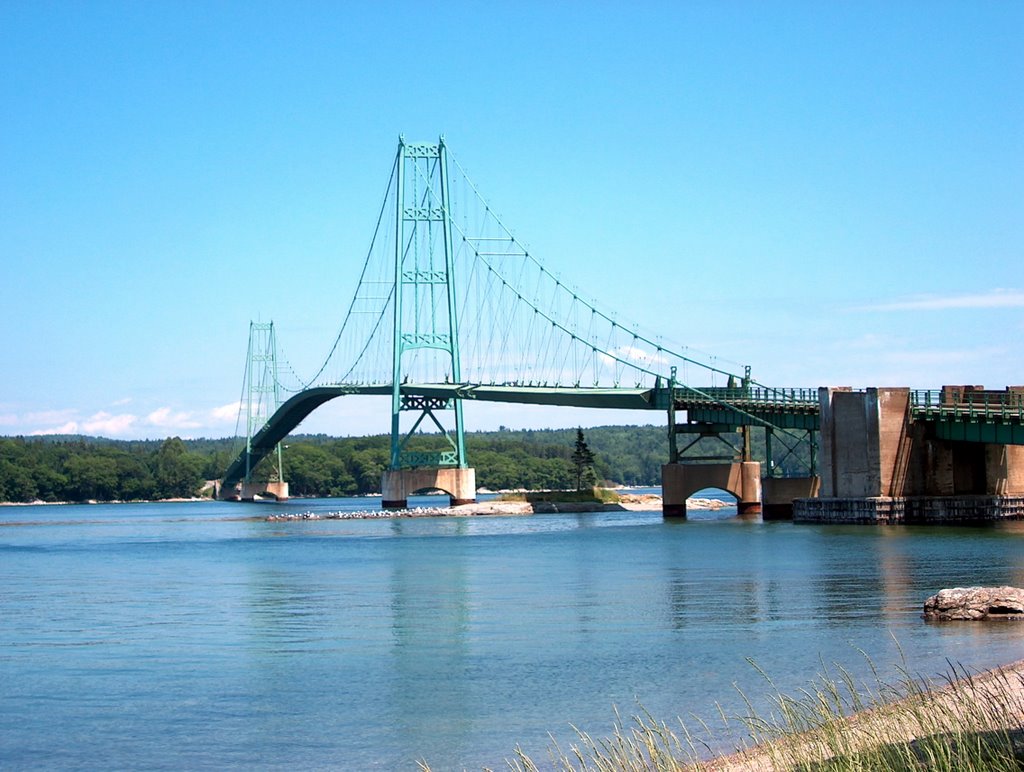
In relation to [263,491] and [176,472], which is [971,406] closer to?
[263,491]

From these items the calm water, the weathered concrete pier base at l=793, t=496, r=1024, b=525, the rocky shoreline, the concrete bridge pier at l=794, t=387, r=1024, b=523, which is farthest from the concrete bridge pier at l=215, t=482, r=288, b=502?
the calm water

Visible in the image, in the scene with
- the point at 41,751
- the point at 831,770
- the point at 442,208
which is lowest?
Answer: the point at 41,751

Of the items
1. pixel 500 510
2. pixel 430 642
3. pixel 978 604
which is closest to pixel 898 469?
pixel 978 604

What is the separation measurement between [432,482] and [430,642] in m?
70.1

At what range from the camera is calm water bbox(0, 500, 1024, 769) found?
16.8 meters

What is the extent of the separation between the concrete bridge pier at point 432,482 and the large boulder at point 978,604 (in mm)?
69552

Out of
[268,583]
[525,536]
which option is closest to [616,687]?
[268,583]

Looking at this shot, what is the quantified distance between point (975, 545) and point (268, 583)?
22.0m

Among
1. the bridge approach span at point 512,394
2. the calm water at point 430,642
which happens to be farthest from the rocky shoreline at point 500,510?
the calm water at point 430,642

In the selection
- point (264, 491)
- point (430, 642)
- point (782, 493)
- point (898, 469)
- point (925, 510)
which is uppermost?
point (898, 469)

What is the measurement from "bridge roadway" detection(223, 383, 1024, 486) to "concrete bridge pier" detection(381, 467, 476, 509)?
5.46 metres

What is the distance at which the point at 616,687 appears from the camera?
19.0m

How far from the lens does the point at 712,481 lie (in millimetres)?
78250

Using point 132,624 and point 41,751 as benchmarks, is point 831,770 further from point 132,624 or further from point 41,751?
point 132,624
